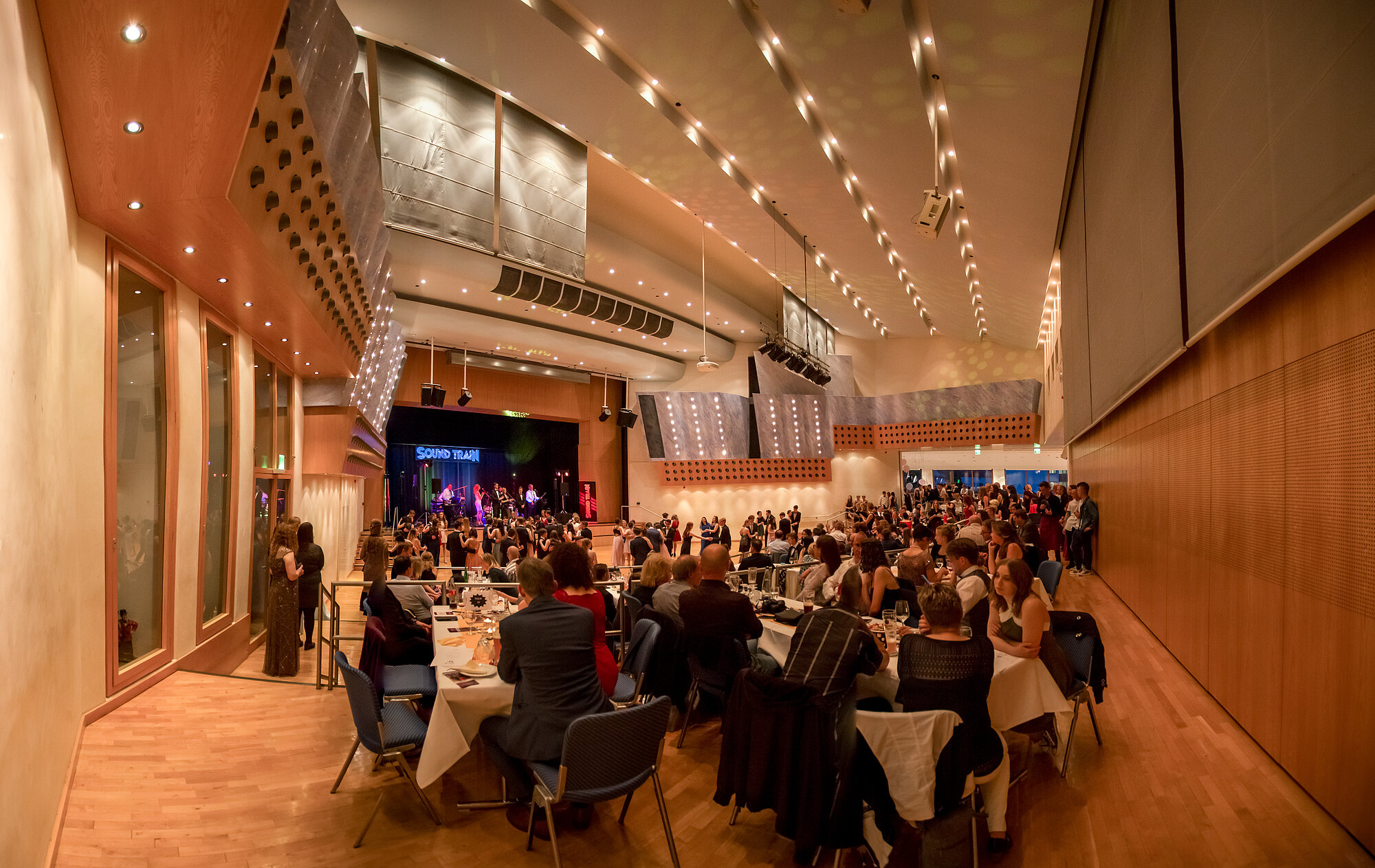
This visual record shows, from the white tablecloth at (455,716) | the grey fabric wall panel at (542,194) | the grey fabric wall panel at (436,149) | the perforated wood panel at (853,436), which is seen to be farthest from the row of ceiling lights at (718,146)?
the perforated wood panel at (853,436)

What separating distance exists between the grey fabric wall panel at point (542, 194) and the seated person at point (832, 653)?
8.20m

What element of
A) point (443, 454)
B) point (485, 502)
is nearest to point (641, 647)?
point (443, 454)

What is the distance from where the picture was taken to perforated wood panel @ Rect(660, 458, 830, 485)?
23.5 metres

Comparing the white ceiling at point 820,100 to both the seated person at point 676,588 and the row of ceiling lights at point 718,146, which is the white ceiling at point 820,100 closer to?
the row of ceiling lights at point 718,146

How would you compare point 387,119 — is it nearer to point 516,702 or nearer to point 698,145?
point 698,145

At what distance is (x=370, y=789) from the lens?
12.3 ft

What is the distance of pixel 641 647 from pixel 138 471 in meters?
3.85

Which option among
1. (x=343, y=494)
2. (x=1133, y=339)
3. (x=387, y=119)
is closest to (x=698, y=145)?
(x=387, y=119)

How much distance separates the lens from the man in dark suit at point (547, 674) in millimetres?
3062

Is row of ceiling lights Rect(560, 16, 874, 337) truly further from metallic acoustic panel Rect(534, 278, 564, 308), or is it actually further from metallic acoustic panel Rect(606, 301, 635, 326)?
metallic acoustic panel Rect(534, 278, 564, 308)

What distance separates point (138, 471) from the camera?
5191 mm

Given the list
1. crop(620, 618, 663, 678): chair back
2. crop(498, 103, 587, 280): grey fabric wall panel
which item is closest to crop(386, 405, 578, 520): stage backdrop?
crop(498, 103, 587, 280): grey fabric wall panel

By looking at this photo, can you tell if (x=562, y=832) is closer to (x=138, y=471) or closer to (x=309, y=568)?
(x=138, y=471)

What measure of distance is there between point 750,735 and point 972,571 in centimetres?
241
